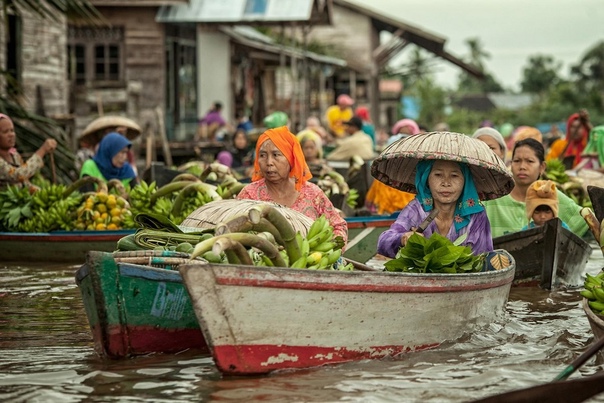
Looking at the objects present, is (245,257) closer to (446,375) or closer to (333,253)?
(333,253)

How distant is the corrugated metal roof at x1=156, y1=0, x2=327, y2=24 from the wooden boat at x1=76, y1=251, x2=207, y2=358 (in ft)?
52.9

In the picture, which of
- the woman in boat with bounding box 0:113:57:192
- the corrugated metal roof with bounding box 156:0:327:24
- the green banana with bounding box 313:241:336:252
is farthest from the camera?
the corrugated metal roof with bounding box 156:0:327:24

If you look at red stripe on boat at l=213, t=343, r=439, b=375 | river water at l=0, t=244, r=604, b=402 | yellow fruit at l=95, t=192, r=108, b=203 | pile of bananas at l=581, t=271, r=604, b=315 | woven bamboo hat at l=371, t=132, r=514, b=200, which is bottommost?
river water at l=0, t=244, r=604, b=402

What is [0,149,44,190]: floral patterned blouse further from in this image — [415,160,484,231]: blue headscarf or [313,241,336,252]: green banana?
[313,241,336,252]: green banana

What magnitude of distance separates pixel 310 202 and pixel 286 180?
233 mm

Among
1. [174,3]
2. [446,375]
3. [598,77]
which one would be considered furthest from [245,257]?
[598,77]

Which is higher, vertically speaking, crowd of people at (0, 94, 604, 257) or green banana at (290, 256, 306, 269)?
crowd of people at (0, 94, 604, 257)

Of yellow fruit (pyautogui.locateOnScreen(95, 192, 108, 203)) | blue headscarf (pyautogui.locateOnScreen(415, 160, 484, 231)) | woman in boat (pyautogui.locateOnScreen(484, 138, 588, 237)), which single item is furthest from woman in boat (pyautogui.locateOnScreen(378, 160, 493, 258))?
yellow fruit (pyautogui.locateOnScreen(95, 192, 108, 203))

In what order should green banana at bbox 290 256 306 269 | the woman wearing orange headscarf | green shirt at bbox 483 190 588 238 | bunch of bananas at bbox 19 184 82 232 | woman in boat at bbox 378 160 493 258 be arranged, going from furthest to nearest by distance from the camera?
the woman wearing orange headscarf, bunch of bananas at bbox 19 184 82 232, green shirt at bbox 483 190 588 238, woman in boat at bbox 378 160 493 258, green banana at bbox 290 256 306 269

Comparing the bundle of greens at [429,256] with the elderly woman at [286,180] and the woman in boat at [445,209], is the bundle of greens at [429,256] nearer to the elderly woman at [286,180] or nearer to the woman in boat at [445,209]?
the woman in boat at [445,209]

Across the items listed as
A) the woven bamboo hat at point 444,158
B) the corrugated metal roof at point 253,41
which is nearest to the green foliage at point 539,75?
the corrugated metal roof at point 253,41

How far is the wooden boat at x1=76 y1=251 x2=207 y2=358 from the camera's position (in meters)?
6.18

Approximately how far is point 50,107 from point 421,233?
12354 millimetres

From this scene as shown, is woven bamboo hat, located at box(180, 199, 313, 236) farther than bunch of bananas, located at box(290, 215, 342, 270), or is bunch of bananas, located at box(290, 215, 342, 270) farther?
woven bamboo hat, located at box(180, 199, 313, 236)
